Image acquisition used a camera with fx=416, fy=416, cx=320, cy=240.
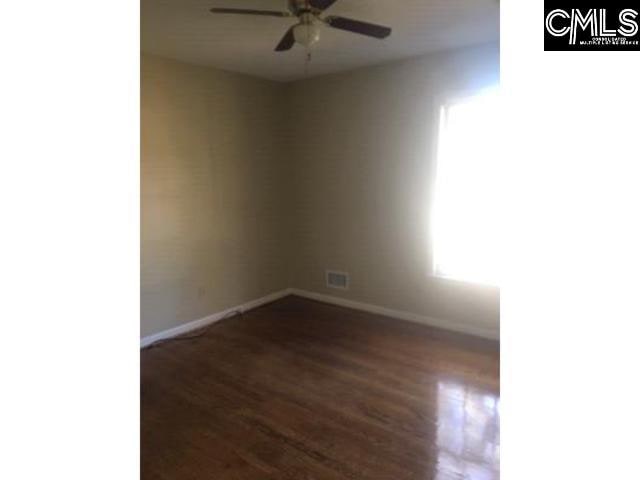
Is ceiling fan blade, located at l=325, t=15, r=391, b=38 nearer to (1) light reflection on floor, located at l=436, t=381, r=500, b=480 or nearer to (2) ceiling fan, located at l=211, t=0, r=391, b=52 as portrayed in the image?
(2) ceiling fan, located at l=211, t=0, r=391, b=52

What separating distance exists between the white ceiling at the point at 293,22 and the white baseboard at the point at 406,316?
91.9 inches

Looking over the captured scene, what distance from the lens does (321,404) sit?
255 cm

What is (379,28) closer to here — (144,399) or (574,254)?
(574,254)

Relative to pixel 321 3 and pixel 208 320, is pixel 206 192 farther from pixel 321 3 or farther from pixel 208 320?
pixel 321 3

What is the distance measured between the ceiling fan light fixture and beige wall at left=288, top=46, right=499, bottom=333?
63.0 inches

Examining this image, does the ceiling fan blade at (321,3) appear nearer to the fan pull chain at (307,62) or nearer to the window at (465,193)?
the fan pull chain at (307,62)

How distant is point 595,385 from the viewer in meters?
0.62

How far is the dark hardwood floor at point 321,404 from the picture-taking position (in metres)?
2.03

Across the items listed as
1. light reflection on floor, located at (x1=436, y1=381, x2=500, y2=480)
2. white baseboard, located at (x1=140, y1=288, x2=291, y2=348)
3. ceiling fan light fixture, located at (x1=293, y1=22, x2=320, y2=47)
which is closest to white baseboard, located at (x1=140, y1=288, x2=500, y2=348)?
white baseboard, located at (x1=140, y1=288, x2=291, y2=348)

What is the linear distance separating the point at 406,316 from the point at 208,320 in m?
1.89
